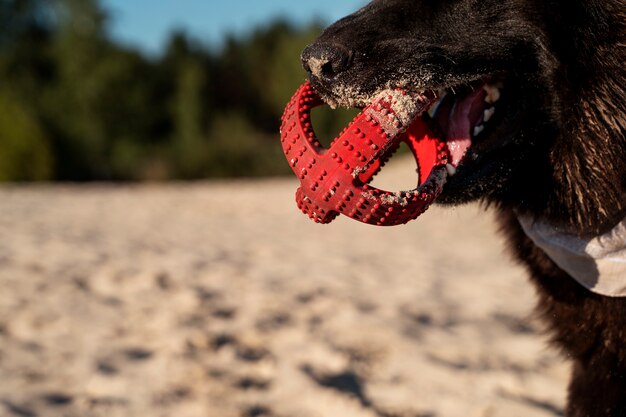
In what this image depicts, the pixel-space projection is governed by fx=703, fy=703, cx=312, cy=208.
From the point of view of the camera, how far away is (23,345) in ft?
12.2

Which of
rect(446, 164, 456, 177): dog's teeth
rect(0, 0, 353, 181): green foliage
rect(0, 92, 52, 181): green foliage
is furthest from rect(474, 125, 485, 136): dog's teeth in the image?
rect(0, 0, 353, 181): green foliage

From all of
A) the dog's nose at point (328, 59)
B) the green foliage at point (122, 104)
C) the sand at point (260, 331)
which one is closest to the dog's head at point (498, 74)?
the dog's nose at point (328, 59)

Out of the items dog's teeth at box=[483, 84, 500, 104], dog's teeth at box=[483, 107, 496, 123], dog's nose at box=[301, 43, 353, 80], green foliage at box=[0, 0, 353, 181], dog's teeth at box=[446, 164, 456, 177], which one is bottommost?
dog's teeth at box=[446, 164, 456, 177]

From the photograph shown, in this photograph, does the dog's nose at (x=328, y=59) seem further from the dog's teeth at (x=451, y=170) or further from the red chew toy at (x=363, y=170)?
the dog's teeth at (x=451, y=170)

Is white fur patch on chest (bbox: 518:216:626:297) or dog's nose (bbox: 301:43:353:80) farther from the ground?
dog's nose (bbox: 301:43:353:80)

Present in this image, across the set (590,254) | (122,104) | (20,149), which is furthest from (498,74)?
(122,104)

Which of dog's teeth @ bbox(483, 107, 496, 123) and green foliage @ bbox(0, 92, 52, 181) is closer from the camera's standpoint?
dog's teeth @ bbox(483, 107, 496, 123)

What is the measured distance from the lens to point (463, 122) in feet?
7.89

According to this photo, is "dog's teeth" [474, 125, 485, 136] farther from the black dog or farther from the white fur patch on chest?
the white fur patch on chest

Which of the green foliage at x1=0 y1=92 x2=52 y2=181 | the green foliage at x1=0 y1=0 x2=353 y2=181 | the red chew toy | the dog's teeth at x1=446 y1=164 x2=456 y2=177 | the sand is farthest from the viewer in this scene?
the green foliage at x1=0 y1=0 x2=353 y2=181

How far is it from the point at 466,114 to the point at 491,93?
0.35 ft

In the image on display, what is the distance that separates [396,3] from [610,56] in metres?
0.70

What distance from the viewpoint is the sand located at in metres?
3.23

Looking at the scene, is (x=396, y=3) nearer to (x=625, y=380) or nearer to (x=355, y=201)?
(x=355, y=201)
